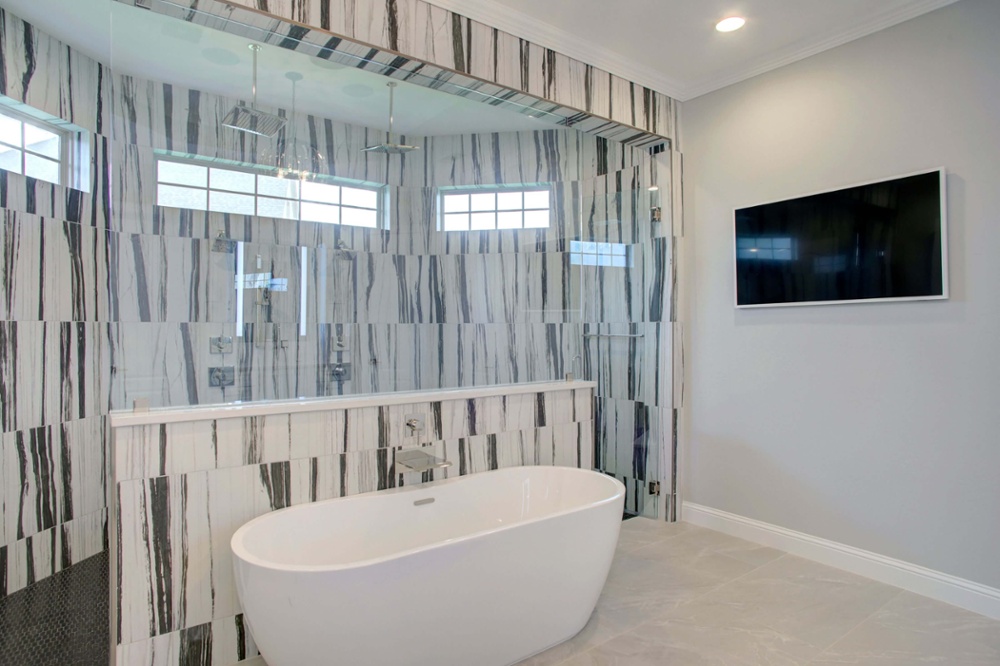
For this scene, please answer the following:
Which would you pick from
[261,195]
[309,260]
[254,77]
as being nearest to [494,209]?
[309,260]

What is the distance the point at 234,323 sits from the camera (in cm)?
240

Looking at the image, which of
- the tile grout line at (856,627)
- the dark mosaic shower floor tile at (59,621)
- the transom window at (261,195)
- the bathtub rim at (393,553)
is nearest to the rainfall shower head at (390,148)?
the transom window at (261,195)

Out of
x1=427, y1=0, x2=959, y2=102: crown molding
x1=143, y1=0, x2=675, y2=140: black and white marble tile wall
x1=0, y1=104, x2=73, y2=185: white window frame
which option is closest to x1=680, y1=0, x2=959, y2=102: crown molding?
x1=427, y1=0, x2=959, y2=102: crown molding

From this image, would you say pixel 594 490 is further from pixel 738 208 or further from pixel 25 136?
pixel 25 136

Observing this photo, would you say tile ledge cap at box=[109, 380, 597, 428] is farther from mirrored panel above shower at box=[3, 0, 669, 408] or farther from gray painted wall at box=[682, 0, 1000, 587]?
gray painted wall at box=[682, 0, 1000, 587]

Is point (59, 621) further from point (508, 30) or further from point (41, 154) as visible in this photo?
point (508, 30)

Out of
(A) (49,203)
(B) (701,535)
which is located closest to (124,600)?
(A) (49,203)

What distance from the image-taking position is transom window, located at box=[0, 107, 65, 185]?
258 cm

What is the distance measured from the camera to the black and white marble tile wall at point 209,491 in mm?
1760

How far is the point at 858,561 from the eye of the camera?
8.65ft

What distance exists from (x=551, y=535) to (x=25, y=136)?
126 inches

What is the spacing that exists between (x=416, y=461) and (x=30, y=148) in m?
2.54

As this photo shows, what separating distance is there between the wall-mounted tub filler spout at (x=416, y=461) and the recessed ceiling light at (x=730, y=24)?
2467 mm

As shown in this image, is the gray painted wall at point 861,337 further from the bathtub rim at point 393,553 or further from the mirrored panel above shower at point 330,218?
the bathtub rim at point 393,553
